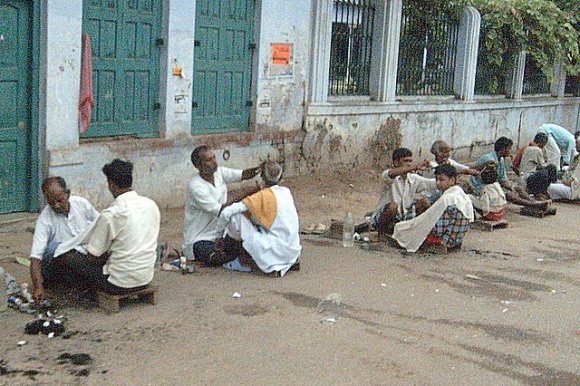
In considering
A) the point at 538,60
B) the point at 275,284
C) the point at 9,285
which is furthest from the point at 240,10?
the point at 538,60

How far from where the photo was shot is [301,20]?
12.4 metres

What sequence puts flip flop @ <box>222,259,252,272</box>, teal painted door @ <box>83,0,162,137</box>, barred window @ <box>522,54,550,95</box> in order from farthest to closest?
barred window @ <box>522,54,550,95</box>, teal painted door @ <box>83,0,162,137</box>, flip flop @ <box>222,259,252,272</box>

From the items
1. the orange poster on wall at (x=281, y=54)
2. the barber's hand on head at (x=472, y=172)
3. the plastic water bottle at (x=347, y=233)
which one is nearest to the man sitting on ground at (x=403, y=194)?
the plastic water bottle at (x=347, y=233)

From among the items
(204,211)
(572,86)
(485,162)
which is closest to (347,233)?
(204,211)

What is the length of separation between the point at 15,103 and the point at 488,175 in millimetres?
5556

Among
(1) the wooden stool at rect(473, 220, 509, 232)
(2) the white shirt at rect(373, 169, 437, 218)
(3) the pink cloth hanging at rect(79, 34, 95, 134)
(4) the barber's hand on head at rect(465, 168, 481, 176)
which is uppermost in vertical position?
(3) the pink cloth hanging at rect(79, 34, 95, 134)

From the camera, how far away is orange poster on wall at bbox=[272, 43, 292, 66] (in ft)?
39.6

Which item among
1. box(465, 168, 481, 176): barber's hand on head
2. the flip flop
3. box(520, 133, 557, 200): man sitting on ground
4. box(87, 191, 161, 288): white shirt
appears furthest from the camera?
box(520, 133, 557, 200): man sitting on ground

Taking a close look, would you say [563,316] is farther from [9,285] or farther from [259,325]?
[9,285]

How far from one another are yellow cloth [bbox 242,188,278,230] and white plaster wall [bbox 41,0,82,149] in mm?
2542

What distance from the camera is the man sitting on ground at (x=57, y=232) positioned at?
6.29 meters

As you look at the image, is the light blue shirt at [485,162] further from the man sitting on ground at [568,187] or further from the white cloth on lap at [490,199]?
the man sitting on ground at [568,187]

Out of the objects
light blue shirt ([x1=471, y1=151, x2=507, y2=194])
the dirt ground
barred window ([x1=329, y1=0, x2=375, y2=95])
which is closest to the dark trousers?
the dirt ground

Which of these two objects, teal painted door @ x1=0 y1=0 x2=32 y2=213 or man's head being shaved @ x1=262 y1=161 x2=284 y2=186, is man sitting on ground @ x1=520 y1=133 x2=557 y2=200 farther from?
teal painted door @ x1=0 y1=0 x2=32 y2=213
